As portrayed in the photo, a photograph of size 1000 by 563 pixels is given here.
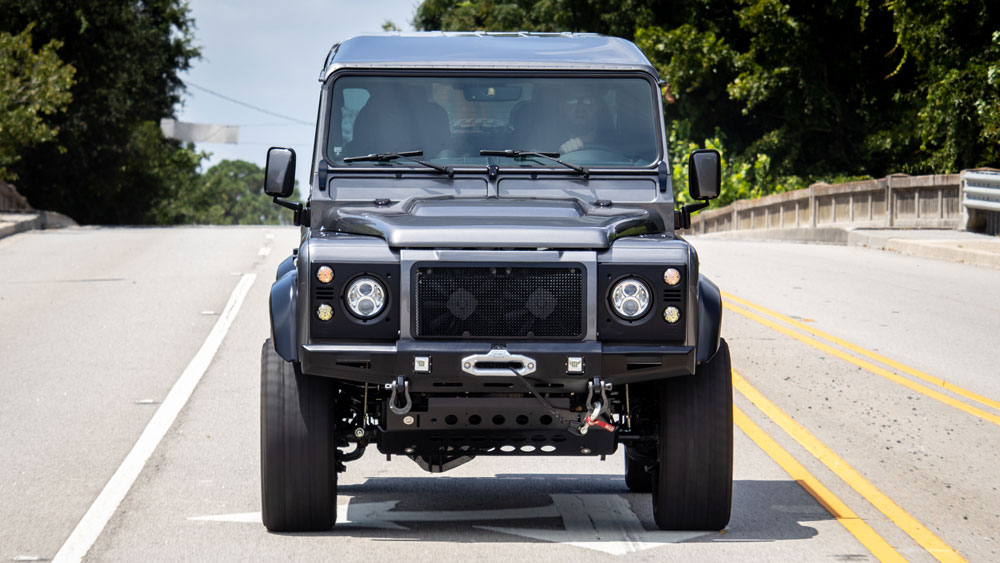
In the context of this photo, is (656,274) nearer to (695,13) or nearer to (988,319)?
(988,319)

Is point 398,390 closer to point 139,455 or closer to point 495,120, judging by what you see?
point 495,120

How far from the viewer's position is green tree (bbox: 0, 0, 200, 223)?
159 feet

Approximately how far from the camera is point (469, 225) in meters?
6.13

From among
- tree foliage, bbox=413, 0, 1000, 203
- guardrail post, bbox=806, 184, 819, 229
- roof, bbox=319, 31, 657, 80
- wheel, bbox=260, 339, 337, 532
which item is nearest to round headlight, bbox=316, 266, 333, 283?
wheel, bbox=260, 339, 337, 532

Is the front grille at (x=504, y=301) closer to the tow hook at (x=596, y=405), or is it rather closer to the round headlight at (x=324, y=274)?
the tow hook at (x=596, y=405)

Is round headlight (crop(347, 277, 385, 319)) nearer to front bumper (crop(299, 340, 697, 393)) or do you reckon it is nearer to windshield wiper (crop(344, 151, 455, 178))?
front bumper (crop(299, 340, 697, 393))

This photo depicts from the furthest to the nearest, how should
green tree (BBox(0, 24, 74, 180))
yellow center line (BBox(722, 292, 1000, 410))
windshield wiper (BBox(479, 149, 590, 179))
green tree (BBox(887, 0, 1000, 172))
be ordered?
green tree (BBox(0, 24, 74, 180))
green tree (BBox(887, 0, 1000, 172))
yellow center line (BBox(722, 292, 1000, 410))
windshield wiper (BBox(479, 149, 590, 179))

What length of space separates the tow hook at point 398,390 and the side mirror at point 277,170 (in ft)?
5.30

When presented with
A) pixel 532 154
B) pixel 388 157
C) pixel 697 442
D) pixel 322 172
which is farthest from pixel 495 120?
pixel 697 442

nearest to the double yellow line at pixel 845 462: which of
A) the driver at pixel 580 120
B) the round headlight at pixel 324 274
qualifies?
the driver at pixel 580 120

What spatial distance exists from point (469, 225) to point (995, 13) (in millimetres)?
28655

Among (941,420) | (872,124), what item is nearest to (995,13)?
(872,124)

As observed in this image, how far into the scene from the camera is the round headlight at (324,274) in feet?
19.5

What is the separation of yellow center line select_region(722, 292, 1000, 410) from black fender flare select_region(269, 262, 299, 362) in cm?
625
